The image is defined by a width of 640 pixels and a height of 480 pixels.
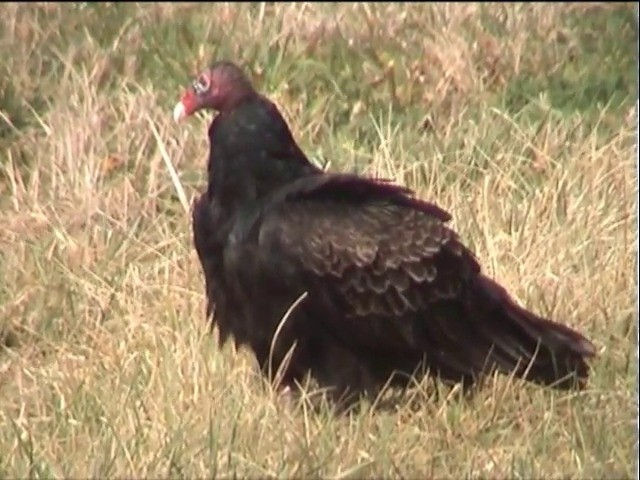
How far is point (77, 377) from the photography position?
4906mm

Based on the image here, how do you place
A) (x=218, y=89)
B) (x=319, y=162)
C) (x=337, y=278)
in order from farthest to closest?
(x=319, y=162)
(x=218, y=89)
(x=337, y=278)

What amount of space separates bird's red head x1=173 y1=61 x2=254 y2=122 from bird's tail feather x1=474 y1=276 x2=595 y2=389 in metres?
0.78

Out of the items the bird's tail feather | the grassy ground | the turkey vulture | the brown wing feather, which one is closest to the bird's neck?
the turkey vulture

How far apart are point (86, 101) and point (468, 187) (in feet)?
4.47

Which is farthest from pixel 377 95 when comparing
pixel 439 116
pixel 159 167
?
pixel 159 167

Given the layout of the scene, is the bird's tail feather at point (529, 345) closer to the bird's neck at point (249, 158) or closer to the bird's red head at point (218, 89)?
the bird's neck at point (249, 158)

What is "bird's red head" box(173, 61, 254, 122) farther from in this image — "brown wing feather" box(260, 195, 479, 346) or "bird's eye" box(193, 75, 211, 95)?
"brown wing feather" box(260, 195, 479, 346)

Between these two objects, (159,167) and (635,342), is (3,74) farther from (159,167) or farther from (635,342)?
(635,342)

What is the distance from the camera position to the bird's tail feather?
498cm

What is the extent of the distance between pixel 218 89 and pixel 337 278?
1.97ft

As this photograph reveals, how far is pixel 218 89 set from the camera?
502cm

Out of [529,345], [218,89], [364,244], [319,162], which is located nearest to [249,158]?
[218,89]

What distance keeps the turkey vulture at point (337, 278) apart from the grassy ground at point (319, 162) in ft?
0.37

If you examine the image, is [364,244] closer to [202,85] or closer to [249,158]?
[249,158]
